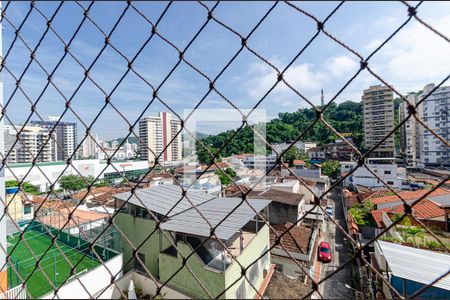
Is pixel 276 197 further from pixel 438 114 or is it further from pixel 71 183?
pixel 71 183

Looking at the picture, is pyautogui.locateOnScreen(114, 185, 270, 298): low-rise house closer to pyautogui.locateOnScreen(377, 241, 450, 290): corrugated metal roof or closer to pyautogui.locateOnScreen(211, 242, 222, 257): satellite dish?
pyautogui.locateOnScreen(211, 242, 222, 257): satellite dish

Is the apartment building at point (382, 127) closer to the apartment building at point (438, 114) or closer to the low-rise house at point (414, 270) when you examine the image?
Result: the apartment building at point (438, 114)

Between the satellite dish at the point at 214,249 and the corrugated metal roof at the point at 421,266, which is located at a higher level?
the satellite dish at the point at 214,249

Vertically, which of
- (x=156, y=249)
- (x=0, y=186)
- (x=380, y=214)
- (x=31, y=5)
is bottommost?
(x=380, y=214)

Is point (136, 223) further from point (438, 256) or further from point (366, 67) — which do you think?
point (438, 256)

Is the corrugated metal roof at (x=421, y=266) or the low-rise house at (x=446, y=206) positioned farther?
the low-rise house at (x=446, y=206)

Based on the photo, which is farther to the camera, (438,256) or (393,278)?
(438,256)

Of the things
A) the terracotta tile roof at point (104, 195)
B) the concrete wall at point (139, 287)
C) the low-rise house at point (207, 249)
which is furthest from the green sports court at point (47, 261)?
the low-rise house at point (207, 249)

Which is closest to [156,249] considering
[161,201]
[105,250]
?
[161,201]
